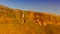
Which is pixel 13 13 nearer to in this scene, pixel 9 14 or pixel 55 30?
pixel 9 14

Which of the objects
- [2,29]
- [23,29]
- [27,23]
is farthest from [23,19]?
[2,29]

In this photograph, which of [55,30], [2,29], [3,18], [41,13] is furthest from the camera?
[41,13]

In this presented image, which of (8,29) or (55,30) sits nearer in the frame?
(8,29)

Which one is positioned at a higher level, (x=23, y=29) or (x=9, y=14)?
(x=9, y=14)

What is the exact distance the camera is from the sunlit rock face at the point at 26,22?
5.56 metres

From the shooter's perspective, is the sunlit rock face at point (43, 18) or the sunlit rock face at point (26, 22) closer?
the sunlit rock face at point (26, 22)

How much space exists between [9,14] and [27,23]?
2.29 ft

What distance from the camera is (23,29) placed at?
5.73 meters

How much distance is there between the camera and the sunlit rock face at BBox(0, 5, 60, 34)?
5.56m

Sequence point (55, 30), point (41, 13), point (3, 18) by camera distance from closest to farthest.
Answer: point (3, 18) < point (55, 30) < point (41, 13)

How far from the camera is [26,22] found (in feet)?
20.5

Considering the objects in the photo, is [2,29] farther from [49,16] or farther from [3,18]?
[49,16]

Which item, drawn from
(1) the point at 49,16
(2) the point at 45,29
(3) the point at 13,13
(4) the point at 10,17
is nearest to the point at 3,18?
(4) the point at 10,17

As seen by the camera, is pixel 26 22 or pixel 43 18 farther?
pixel 43 18
